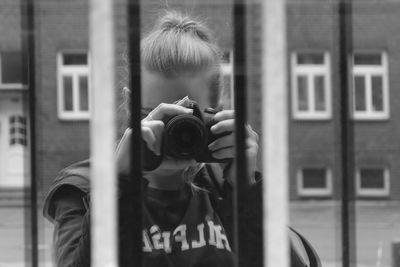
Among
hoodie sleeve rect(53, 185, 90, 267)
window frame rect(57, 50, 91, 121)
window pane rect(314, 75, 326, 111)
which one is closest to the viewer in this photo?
hoodie sleeve rect(53, 185, 90, 267)

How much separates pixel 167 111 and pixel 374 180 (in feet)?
30.7

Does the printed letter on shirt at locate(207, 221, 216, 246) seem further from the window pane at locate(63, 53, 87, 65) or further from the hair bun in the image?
the window pane at locate(63, 53, 87, 65)

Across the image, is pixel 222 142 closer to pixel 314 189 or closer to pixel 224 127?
pixel 224 127

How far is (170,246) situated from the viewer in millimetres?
642

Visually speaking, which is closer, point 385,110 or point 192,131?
point 192,131

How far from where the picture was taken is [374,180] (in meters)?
9.70

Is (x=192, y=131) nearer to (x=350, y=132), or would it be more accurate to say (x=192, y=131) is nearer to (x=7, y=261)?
(x=350, y=132)

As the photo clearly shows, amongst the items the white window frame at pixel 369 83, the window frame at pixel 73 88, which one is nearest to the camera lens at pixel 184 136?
the window frame at pixel 73 88

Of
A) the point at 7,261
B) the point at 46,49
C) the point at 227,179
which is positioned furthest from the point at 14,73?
the point at 227,179

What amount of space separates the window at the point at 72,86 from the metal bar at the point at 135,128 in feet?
25.2

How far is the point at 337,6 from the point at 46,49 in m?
7.48

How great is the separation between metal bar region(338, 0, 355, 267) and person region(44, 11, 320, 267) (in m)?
0.06

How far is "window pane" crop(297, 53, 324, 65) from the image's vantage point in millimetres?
9195

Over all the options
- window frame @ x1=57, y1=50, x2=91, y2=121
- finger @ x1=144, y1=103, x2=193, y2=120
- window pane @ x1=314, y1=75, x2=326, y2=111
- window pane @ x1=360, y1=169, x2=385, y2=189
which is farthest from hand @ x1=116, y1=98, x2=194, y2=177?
window pane @ x1=314, y1=75, x2=326, y2=111
